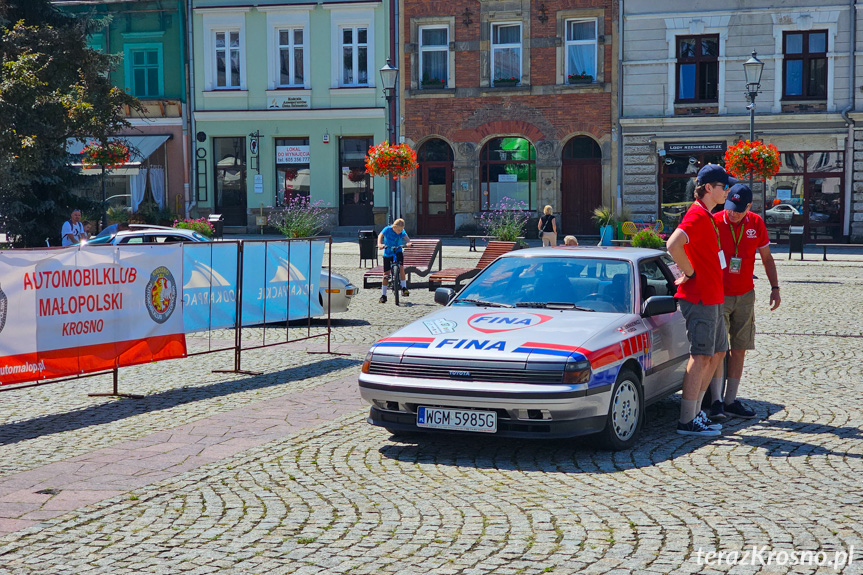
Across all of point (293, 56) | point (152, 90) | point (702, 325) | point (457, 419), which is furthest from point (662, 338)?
point (152, 90)

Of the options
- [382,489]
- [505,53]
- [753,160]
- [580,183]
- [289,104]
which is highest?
[505,53]

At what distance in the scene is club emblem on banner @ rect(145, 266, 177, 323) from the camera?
9820mm

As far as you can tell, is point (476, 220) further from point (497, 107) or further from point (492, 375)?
point (492, 375)

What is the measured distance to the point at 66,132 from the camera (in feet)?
80.5

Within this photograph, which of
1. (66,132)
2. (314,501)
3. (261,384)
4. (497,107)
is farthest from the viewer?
A: (497,107)

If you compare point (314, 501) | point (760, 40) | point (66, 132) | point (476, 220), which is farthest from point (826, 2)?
point (314, 501)

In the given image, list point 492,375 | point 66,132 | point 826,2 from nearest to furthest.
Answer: point 492,375 → point 66,132 → point 826,2

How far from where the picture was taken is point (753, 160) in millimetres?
25406

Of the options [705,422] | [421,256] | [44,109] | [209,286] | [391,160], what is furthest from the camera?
[391,160]

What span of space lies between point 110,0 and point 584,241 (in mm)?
20298

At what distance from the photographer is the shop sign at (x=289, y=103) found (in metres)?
38.2

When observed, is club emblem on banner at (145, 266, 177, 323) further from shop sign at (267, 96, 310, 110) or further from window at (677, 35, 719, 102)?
shop sign at (267, 96, 310, 110)

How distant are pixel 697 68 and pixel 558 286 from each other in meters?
28.9

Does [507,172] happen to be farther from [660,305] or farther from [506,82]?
[660,305]
